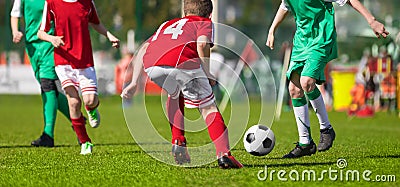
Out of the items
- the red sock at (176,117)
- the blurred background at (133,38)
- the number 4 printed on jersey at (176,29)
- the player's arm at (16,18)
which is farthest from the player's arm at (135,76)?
the blurred background at (133,38)

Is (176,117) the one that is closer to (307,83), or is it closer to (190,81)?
Answer: (190,81)

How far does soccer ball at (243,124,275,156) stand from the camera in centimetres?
712

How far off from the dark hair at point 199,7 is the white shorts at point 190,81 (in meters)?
0.46

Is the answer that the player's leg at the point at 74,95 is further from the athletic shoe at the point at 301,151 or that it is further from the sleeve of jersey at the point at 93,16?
the athletic shoe at the point at 301,151

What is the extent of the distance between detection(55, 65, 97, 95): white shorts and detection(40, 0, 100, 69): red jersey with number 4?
4cm

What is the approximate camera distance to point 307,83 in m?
7.23

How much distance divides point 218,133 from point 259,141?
969 mm

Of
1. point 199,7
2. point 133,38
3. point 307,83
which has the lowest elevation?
point 133,38

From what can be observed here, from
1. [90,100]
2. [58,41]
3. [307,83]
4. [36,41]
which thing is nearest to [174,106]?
[307,83]

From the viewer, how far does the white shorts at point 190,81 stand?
6289 millimetres

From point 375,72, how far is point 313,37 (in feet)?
49.5

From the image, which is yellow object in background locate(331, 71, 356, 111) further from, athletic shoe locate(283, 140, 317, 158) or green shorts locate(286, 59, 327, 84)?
green shorts locate(286, 59, 327, 84)

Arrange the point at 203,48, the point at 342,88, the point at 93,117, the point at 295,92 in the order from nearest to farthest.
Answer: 1. the point at 203,48
2. the point at 295,92
3. the point at 93,117
4. the point at 342,88

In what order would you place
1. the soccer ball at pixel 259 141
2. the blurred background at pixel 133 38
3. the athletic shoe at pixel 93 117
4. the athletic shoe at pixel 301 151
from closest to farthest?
1. the soccer ball at pixel 259 141
2. the athletic shoe at pixel 301 151
3. the athletic shoe at pixel 93 117
4. the blurred background at pixel 133 38
